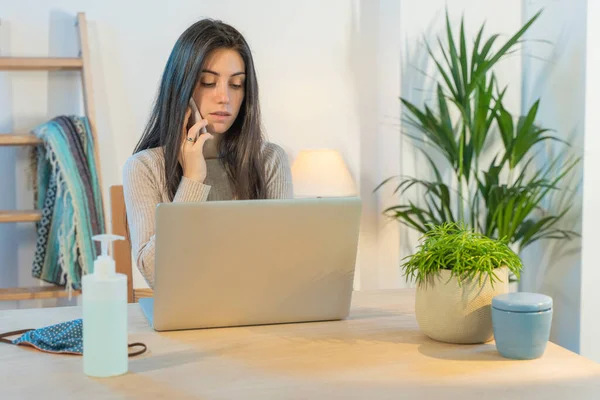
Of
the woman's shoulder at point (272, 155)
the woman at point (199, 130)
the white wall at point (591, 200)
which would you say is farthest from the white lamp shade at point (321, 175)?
the woman at point (199, 130)

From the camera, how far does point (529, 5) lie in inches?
133

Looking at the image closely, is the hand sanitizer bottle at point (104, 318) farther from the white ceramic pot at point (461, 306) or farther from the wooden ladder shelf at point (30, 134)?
the wooden ladder shelf at point (30, 134)

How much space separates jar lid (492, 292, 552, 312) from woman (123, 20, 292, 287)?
806 mm

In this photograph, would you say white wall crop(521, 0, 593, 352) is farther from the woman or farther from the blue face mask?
the blue face mask

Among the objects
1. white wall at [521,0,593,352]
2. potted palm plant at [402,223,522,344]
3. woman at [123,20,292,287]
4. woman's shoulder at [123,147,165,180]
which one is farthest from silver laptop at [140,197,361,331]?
white wall at [521,0,593,352]

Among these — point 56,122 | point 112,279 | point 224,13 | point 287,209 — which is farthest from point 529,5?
point 112,279

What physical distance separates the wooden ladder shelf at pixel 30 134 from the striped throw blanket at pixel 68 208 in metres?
0.03

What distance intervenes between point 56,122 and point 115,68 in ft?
1.29

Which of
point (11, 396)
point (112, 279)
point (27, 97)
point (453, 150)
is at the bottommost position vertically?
point (11, 396)

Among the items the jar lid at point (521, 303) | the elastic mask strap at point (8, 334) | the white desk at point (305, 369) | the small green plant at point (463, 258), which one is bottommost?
the white desk at point (305, 369)

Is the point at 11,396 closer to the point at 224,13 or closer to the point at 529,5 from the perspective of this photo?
the point at 224,13

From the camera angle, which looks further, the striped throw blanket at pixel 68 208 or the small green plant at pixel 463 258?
the striped throw blanket at pixel 68 208

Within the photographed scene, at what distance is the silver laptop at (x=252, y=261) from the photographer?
128 centimetres

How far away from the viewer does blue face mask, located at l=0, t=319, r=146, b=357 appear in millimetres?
1241
